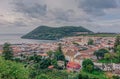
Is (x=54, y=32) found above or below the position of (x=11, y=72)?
above

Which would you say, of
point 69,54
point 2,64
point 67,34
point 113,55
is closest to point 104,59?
point 113,55

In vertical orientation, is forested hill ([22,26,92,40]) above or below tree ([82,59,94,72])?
above

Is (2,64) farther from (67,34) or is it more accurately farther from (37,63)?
(67,34)

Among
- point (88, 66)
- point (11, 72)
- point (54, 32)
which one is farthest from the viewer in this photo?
point (54, 32)

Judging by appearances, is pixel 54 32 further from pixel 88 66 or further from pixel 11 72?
pixel 11 72

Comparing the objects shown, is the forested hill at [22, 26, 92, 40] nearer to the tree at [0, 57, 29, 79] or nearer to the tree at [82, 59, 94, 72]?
the tree at [82, 59, 94, 72]

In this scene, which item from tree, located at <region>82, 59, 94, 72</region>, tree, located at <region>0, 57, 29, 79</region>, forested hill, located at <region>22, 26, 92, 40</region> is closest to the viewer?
tree, located at <region>0, 57, 29, 79</region>

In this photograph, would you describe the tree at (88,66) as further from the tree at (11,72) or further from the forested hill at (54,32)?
the forested hill at (54,32)

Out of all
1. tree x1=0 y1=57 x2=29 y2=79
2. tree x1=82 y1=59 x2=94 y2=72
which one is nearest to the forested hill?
tree x1=82 y1=59 x2=94 y2=72

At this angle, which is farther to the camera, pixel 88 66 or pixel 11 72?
pixel 88 66

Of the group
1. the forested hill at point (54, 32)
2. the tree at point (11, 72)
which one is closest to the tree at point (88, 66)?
the tree at point (11, 72)

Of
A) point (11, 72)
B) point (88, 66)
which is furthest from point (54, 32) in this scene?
point (11, 72)
